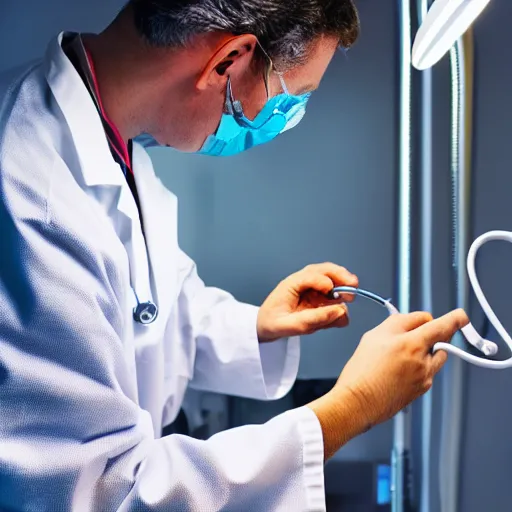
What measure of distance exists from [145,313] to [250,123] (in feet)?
1.03

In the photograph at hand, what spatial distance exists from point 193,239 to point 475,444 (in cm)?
63

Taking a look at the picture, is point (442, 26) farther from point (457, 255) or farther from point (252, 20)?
point (457, 255)

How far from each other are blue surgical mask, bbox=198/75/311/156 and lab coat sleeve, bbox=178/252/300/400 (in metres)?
0.29

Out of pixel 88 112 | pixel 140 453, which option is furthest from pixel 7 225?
pixel 140 453

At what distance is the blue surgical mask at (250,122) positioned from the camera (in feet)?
3.34

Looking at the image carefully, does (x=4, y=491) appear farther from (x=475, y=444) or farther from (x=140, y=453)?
(x=475, y=444)

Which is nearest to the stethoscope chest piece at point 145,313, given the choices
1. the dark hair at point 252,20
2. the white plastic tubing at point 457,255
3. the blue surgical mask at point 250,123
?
the blue surgical mask at point 250,123

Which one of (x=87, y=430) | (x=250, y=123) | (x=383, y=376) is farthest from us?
(x=250, y=123)

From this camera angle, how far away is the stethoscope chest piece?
103 cm

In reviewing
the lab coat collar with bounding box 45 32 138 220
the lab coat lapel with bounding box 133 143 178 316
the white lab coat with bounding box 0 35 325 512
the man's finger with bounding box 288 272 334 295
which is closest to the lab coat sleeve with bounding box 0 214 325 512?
the white lab coat with bounding box 0 35 325 512

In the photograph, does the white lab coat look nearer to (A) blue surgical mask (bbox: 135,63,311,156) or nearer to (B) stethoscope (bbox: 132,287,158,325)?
(B) stethoscope (bbox: 132,287,158,325)

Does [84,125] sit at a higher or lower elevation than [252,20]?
lower

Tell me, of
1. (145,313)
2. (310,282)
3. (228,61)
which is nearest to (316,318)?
(310,282)

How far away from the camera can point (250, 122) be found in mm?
1032
